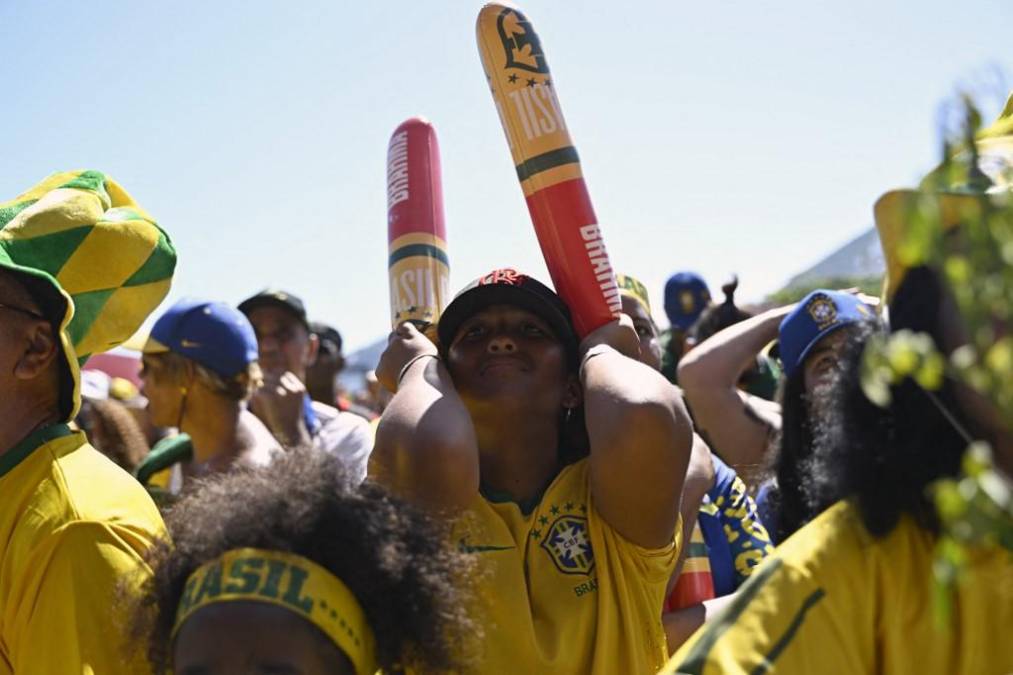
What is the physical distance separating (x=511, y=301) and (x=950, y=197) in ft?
5.32

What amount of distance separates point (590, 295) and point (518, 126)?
46 cm

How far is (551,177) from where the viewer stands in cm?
277

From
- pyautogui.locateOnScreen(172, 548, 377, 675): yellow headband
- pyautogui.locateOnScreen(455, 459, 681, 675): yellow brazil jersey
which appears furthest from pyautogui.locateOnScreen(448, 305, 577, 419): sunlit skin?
pyautogui.locateOnScreen(172, 548, 377, 675): yellow headband

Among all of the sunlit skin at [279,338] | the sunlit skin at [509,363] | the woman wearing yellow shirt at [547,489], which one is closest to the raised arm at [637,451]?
the woman wearing yellow shirt at [547,489]

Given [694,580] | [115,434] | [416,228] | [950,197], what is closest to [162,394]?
[416,228]

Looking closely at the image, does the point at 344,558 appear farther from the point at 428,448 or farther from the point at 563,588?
the point at 563,588

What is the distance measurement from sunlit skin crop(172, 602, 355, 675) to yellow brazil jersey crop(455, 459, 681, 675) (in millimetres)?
405

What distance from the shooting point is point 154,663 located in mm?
1946

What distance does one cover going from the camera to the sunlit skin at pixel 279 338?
5609 mm

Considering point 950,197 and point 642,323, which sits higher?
point 950,197

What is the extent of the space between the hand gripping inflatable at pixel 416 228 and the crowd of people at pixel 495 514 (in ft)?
0.47

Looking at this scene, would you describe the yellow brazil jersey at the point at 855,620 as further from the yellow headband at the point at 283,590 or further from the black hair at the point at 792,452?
the black hair at the point at 792,452

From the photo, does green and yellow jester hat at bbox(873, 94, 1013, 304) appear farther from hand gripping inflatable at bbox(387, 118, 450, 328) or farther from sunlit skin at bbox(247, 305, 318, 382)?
sunlit skin at bbox(247, 305, 318, 382)

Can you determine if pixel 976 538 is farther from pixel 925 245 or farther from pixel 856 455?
pixel 856 455
